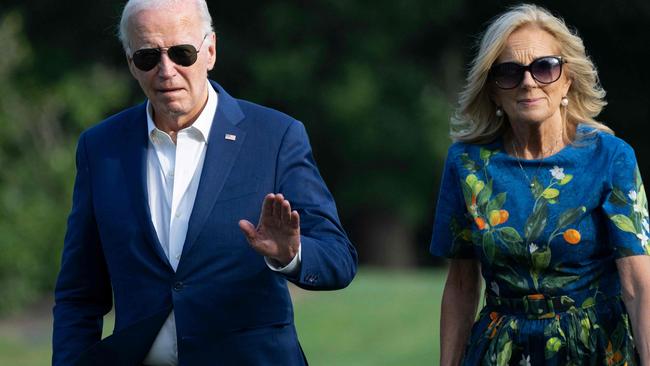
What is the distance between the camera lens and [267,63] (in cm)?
2170

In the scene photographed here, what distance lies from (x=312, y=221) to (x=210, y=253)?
316 mm

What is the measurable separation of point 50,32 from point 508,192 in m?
19.4

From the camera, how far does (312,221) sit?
13.7 feet

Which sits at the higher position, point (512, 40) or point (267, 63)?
point (512, 40)

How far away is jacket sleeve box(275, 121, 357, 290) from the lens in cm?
402

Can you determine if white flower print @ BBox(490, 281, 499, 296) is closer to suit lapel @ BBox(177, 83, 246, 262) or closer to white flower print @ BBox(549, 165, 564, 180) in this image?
white flower print @ BBox(549, 165, 564, 180)

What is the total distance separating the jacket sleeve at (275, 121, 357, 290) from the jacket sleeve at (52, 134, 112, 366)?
61cm

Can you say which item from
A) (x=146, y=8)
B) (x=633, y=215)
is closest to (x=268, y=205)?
(x=146, y=8)

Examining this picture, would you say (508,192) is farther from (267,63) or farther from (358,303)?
(267,63)

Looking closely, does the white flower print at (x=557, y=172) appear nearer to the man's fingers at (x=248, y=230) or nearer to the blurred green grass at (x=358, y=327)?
the man's fingers at (x=248, y=230)

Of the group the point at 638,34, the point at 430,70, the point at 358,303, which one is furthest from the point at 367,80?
the point at 358,303

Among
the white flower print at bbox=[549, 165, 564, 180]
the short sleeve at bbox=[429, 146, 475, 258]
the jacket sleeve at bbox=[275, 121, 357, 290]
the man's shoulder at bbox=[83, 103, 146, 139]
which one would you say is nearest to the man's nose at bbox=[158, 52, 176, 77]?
the man's shoulder at bbox=[83, 103, 146, 139]

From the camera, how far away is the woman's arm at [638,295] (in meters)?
4.22

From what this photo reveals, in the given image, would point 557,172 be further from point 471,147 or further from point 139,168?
point 139,168
